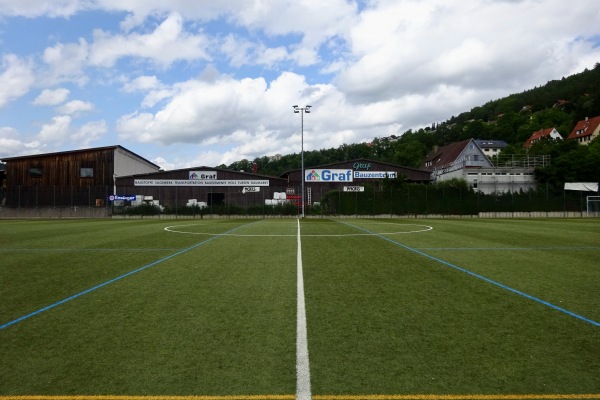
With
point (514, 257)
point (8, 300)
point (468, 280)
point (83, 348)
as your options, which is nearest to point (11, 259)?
point (8, 300)

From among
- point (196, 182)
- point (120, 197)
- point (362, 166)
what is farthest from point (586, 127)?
point (120, 197)

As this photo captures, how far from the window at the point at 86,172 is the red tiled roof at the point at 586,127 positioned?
110 meters

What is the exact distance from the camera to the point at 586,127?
103m

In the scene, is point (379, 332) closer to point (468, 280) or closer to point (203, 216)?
point (468, 280)

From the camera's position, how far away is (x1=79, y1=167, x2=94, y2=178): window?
4619 centimetres

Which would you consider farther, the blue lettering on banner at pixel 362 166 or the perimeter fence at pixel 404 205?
the blue lettering on banner at pixel 362 166

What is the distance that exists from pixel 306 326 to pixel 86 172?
47949 mm

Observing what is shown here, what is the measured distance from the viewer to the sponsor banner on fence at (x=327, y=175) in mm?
47406

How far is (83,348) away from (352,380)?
290 centimetres

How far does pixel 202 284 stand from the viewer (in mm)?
7582

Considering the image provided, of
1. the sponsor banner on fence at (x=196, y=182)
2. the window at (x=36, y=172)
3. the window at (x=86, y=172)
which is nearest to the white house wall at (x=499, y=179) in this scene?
the sponsor banner on fence at (x=196, y=182)

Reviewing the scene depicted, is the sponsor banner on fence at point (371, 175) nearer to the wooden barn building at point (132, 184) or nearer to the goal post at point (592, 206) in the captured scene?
the wooden barn building at point (132, 184)

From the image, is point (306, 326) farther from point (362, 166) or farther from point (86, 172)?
point (86, 172)

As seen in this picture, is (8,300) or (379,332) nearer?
(379,332)
